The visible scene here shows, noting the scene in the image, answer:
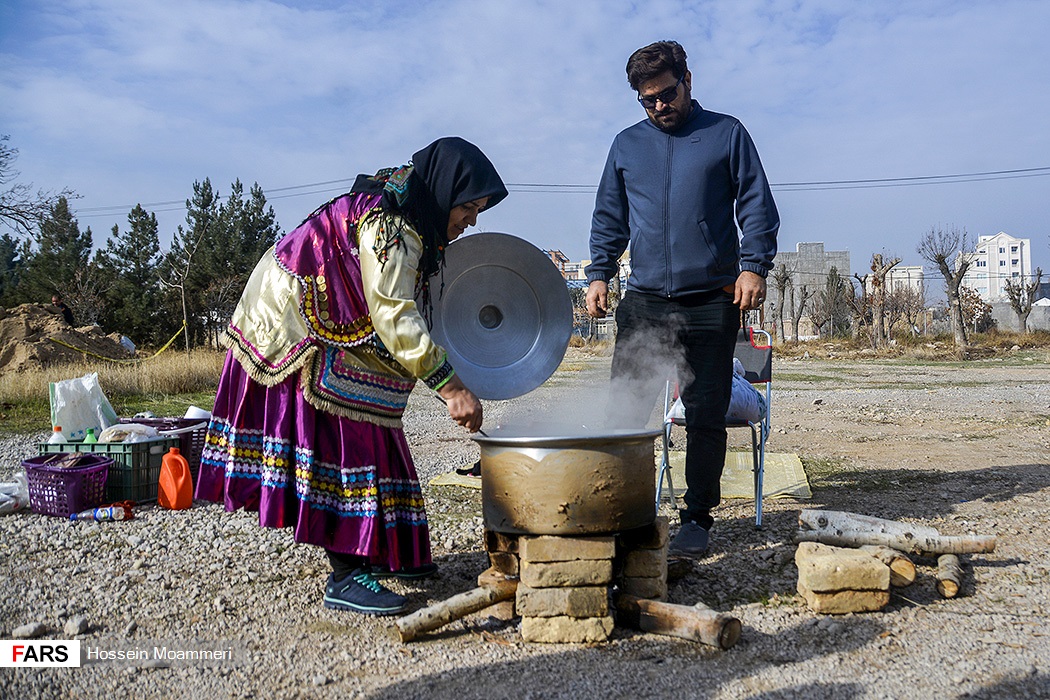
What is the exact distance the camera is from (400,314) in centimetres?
285

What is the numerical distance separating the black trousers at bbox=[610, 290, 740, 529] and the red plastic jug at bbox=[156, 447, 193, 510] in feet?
9.93

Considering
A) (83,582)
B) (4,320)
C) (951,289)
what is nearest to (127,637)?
(83,582)

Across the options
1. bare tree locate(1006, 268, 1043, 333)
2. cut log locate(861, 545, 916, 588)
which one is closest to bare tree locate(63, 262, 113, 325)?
cut log locate(861, 545, 916, 588)

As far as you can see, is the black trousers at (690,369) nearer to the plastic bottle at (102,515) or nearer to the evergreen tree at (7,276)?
the plastic bottle at (102,515)

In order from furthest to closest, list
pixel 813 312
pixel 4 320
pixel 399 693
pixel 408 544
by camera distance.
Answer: pixel 813 312 < pixel 4 320 < pixel 408 544 < pixel 399 693

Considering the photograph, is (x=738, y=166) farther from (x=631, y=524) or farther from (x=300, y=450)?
(x=300, y=450)

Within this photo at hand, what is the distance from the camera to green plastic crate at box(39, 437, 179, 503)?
5316 mm

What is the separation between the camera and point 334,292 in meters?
3.06

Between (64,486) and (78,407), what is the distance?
120 centimetres

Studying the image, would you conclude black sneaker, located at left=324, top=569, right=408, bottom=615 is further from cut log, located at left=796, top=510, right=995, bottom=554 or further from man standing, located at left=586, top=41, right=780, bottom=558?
cut log, located at left=796, top=510, right=995, bottom=554

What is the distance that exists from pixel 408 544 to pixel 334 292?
1.09 meters

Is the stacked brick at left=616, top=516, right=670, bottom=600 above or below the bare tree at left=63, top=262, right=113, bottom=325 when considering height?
below

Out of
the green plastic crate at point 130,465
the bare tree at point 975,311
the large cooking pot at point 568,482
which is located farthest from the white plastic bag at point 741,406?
the bare tree at point 975,311

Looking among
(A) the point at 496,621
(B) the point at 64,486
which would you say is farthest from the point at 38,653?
(B) the point at 64,486
